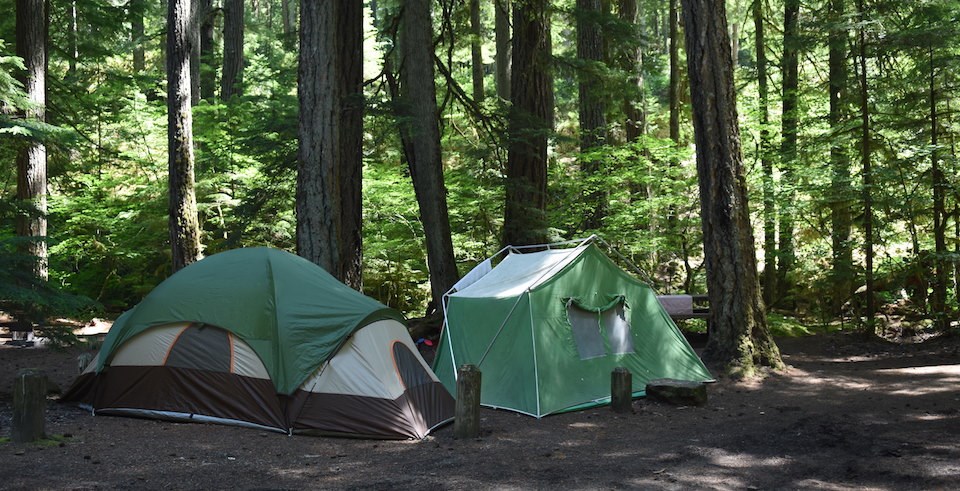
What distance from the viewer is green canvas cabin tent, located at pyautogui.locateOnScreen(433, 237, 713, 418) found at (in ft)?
29.0

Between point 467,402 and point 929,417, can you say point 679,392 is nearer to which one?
point 929,417

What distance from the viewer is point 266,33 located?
28.4m

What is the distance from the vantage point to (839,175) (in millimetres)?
13602

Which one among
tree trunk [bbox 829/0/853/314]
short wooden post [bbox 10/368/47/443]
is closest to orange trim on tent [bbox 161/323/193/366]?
short wooden post [bbox 10/368/47/443]

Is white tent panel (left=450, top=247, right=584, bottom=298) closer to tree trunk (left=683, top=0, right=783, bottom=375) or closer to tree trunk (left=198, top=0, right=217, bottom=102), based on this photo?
tree trunk (left=683, top=0, right=783, bottom=375)

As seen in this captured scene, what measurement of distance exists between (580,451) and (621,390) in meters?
1.82

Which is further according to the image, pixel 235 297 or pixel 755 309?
pixel 755 309

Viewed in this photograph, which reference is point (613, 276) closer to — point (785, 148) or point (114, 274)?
point (785, 148)

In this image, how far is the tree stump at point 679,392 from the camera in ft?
29.1

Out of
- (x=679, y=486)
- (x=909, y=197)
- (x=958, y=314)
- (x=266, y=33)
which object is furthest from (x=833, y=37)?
(x=266, y=33)

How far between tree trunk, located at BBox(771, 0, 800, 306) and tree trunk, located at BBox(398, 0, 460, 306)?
6583 millimetres

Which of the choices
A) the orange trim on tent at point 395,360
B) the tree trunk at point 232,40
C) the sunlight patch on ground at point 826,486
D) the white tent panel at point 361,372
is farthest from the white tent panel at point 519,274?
the tree trunk at point 232,40

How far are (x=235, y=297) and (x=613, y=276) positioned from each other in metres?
4.50

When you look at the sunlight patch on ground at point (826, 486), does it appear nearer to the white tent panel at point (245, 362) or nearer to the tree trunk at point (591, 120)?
the white tent panel at point (245, 362)
